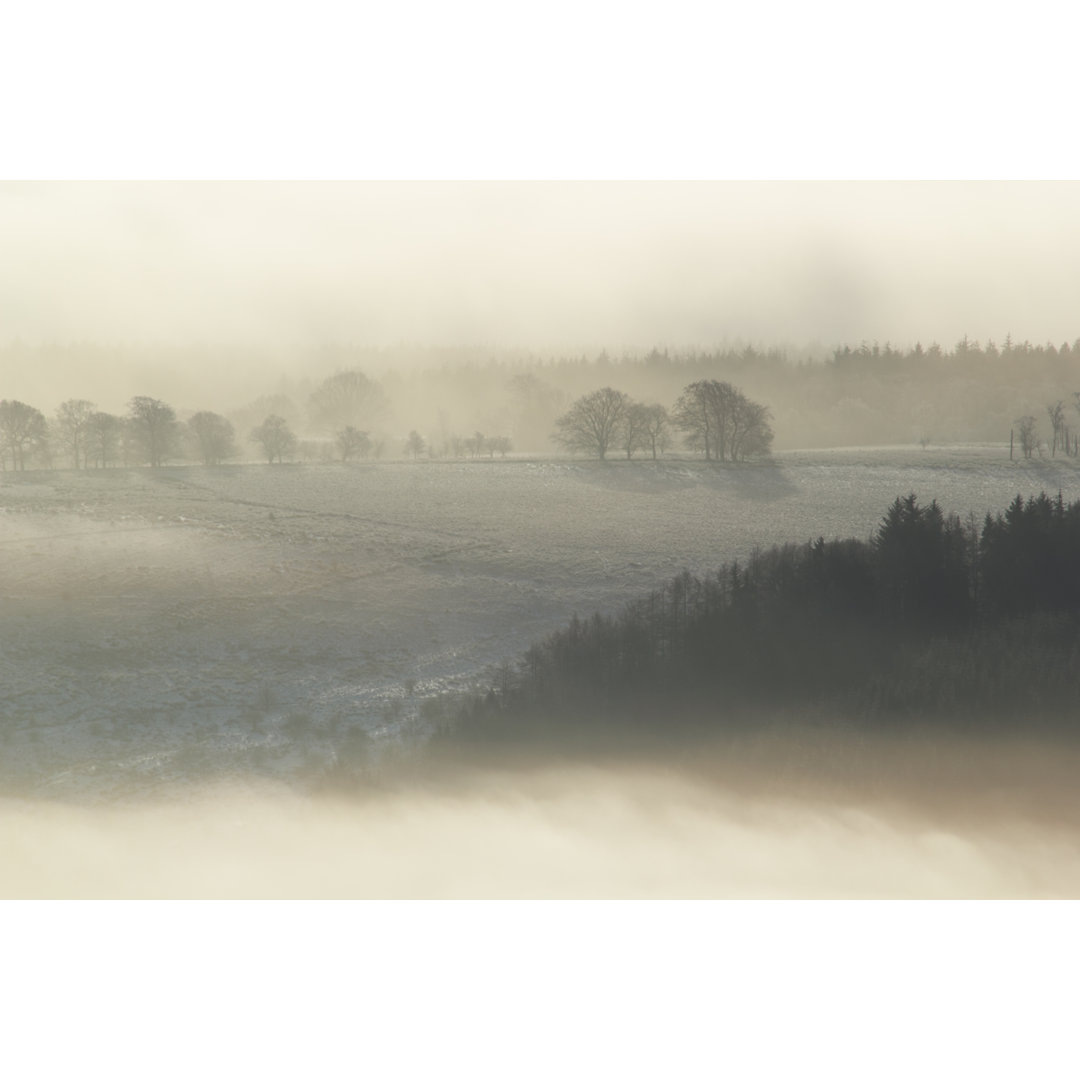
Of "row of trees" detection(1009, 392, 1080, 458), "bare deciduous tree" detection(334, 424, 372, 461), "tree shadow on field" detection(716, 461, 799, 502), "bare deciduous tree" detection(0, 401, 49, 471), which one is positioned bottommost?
"tree shadow on field" detection(716, 461, 799, 502)

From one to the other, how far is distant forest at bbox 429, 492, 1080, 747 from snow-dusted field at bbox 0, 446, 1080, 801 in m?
0.12

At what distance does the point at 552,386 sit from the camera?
8.19 ft

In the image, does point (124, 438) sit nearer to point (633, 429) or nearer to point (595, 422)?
point (595, 422)

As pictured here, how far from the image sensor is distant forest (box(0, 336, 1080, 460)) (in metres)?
2.43

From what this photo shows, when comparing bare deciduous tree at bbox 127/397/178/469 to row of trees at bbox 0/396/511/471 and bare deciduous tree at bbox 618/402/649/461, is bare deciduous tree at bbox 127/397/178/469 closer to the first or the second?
row of trees at bbox 0/396/511/471

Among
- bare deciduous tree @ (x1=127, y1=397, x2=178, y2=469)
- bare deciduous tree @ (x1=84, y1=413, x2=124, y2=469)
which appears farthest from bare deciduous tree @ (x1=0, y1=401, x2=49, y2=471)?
bare deciduous tree @ (x1=127, y1=397, x2=178, y2=469)

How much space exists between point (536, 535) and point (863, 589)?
1.10 metres

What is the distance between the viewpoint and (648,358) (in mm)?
2447

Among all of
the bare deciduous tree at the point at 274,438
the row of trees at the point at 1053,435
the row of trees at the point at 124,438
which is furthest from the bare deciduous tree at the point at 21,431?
the row of trees at the point at 1053,435

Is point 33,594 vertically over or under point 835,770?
over

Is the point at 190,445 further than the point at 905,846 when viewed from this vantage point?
Yes

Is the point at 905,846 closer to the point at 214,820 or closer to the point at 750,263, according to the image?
the point at 750,263

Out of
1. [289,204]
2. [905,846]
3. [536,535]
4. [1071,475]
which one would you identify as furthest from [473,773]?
[1071,475]

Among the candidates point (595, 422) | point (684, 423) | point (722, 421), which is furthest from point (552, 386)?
point (722, 421)
